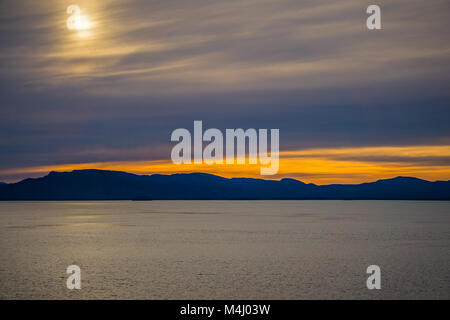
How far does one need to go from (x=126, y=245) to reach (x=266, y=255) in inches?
797

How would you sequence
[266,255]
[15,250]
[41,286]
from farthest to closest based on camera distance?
[15,250] < [266,255] < [41,286]

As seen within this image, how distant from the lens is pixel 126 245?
6406cm

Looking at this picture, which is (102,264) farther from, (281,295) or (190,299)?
(281,295)

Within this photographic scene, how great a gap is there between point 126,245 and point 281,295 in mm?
34697

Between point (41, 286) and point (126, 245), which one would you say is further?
point (126, 245)

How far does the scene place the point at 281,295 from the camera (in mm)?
33406

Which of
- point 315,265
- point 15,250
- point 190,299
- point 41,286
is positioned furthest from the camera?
point 15,250
